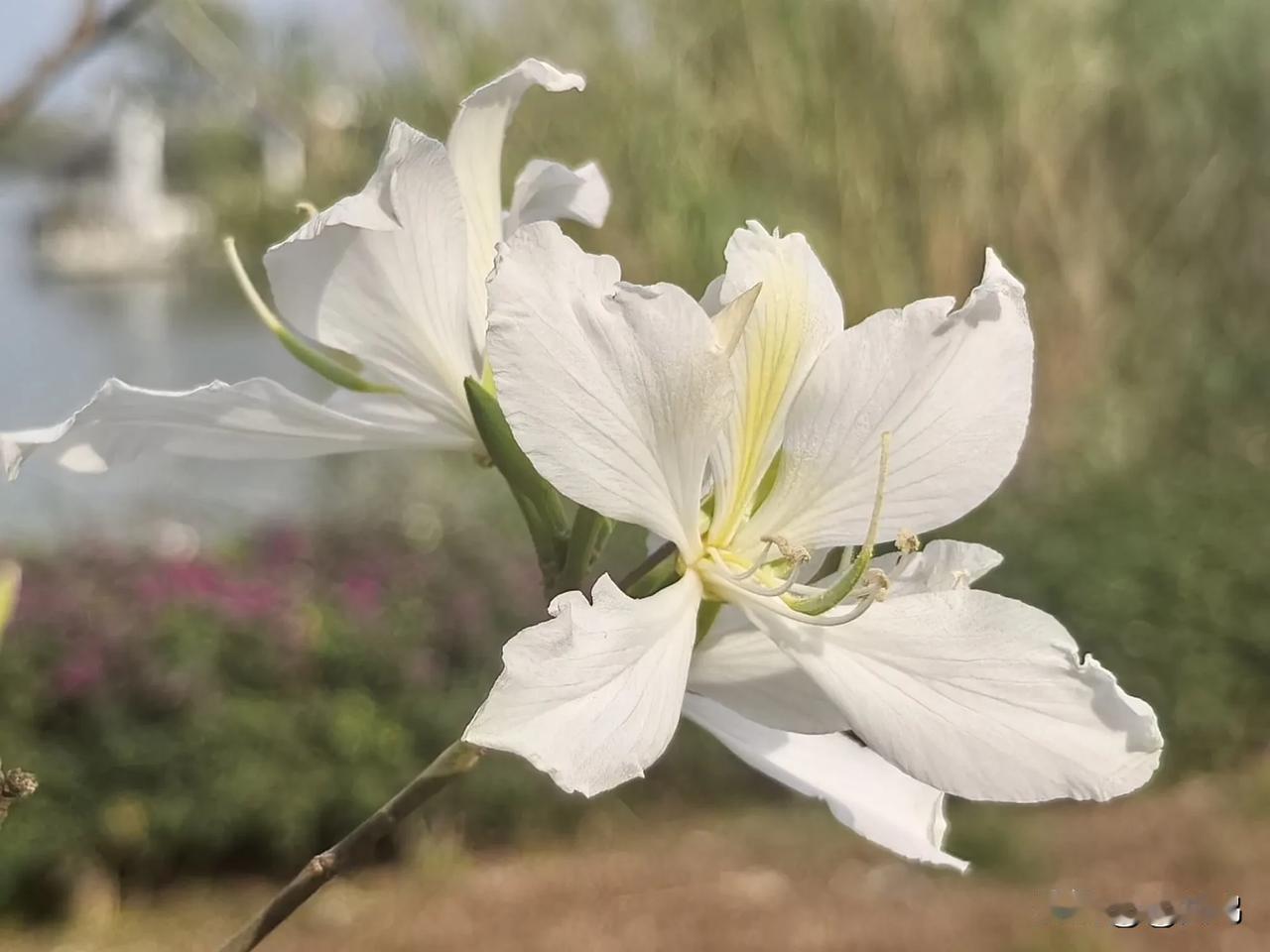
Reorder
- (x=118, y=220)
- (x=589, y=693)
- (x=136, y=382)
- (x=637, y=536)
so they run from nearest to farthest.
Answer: (x=589, y=693)
(x=637, y=536)
(x=136, y=382)
(x=118, y=220)

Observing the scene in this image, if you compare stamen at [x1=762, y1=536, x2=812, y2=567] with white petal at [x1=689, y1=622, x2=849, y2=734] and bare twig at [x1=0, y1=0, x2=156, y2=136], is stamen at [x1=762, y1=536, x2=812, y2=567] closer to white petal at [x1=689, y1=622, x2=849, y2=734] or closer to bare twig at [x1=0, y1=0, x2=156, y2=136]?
white petal at [x1=689, y1=622, x2=849, y2=734]

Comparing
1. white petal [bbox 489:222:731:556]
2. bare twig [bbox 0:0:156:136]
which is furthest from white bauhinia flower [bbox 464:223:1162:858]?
bare twig [bbox 0:0:156:136]

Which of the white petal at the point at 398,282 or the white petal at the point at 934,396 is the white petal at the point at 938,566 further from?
the white petal at the point at 398,282

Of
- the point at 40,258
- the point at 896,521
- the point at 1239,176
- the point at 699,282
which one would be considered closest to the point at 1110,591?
the point at 699,282

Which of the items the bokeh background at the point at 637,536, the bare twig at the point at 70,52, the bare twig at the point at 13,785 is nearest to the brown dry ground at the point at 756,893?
the bokeh background at the point at 637,536

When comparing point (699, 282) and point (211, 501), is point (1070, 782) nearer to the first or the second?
point (699, 282)

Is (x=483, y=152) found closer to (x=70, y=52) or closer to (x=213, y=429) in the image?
(x=213, y=429)

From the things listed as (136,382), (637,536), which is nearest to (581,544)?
(637,536)
